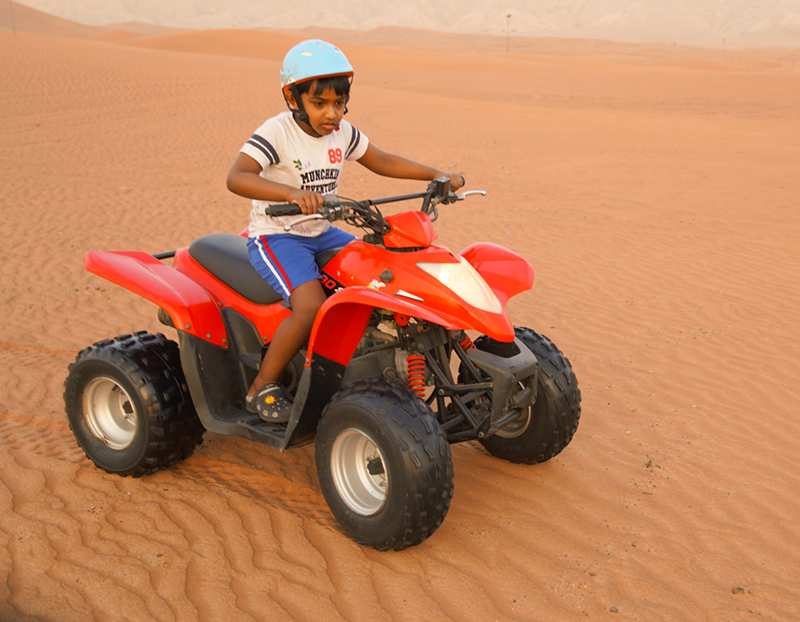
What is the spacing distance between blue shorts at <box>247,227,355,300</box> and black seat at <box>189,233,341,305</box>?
10 centimetres

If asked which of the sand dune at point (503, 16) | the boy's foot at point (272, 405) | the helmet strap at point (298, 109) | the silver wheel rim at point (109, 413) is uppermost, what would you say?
the sand dune at point (503, 16)

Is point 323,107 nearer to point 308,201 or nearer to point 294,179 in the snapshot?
point 294,179

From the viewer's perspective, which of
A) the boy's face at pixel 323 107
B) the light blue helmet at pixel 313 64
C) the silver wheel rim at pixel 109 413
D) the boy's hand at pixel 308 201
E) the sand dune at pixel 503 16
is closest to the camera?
the boy's hand at pixel 308 201

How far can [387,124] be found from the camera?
882 inches

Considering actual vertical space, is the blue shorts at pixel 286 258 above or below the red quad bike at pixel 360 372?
above

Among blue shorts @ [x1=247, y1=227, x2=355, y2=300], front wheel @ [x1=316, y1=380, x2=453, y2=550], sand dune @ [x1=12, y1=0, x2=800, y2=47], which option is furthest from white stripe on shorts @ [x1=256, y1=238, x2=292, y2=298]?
sand dune @ [x1=12, y1=0, x2=800, y2=47]

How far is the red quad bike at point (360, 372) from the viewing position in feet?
12.4

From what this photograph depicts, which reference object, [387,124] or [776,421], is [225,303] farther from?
[387,124]

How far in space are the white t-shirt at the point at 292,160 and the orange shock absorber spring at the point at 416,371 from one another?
34.9 inches

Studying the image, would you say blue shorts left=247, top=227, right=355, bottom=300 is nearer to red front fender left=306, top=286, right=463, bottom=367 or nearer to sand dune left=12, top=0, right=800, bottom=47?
red front fender left=306, top=286, right=463, bottom=367

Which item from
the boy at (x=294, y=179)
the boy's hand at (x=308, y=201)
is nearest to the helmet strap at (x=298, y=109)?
the boy at (x=294, y=179)

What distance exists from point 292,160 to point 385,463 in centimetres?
162

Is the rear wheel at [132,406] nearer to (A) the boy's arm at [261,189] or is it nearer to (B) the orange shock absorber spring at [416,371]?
(A) the boy's arm at [261,189]

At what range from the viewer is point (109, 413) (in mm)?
4934
